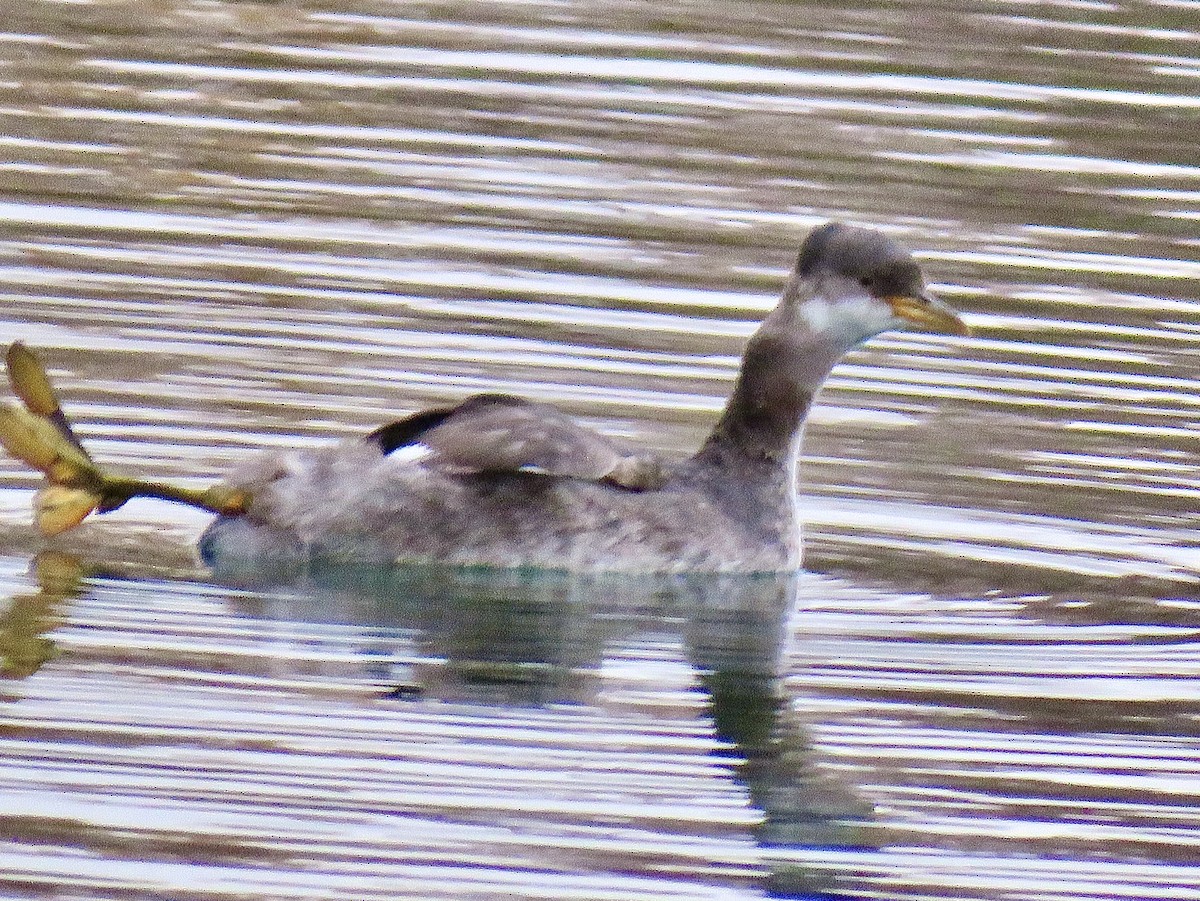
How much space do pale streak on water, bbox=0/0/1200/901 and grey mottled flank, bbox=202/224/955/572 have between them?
133mm

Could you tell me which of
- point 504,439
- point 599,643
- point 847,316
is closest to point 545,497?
point 504,439

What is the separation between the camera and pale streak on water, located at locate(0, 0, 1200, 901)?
23.1ft

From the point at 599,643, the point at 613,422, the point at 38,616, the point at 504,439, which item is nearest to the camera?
the point at 38,616

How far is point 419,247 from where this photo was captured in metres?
13.1

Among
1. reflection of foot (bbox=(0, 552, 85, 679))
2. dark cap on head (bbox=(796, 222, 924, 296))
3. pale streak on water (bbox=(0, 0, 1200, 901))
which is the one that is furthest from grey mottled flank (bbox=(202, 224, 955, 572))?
reflection of foot (bbox=(0, 552, 85, 679))

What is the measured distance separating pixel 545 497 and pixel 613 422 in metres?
1.62

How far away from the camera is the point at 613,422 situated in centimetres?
1102

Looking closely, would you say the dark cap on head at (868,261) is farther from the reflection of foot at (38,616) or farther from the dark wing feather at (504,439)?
the reflection of foot at (38,616)

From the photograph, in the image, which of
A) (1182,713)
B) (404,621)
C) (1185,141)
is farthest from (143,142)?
(1182,713)

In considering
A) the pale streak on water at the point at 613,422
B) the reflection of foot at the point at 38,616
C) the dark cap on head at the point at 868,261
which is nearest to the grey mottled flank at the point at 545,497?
the dark cap on head at the point at 868,261

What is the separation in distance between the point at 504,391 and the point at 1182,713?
359cm

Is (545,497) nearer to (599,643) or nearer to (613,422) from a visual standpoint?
(599,643)

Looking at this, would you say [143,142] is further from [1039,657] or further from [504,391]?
[1039,657]

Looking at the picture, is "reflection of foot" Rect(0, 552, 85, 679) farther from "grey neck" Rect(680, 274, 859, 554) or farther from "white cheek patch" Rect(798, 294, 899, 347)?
"white cheek patch" Rect(798, 294, 899, 347)
